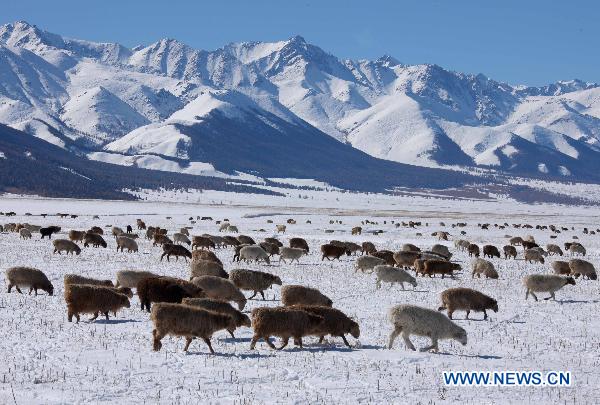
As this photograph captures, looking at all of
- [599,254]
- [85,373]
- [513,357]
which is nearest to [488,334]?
[513,357]

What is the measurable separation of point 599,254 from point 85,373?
45377mm

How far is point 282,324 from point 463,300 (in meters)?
6.79

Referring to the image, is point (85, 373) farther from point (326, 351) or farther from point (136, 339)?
point (326, 351)

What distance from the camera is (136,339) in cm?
1534

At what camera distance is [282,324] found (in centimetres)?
1517

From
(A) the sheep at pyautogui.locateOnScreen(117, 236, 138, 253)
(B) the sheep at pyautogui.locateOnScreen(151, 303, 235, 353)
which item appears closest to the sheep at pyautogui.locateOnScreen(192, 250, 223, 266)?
(A) the sheep at pyautogui.locateOnScreen(117, 236, 138, 253)

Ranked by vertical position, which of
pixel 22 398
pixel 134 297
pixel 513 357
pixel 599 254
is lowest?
pixel 22 398

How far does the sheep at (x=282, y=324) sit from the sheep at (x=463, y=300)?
558cm

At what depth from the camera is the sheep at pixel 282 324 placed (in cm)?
1503

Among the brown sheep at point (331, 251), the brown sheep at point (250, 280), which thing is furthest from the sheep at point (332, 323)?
the brown sheep at point (331, 251)

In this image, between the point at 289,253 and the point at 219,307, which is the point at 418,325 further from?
the point at 289,253

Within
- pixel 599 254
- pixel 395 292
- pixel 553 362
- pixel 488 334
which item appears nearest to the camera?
pixel 553 362

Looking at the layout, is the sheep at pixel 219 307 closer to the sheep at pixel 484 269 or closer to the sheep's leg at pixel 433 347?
the sheep's leg at pixel 433 347

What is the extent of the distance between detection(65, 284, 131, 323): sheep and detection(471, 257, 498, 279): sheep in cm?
1720
